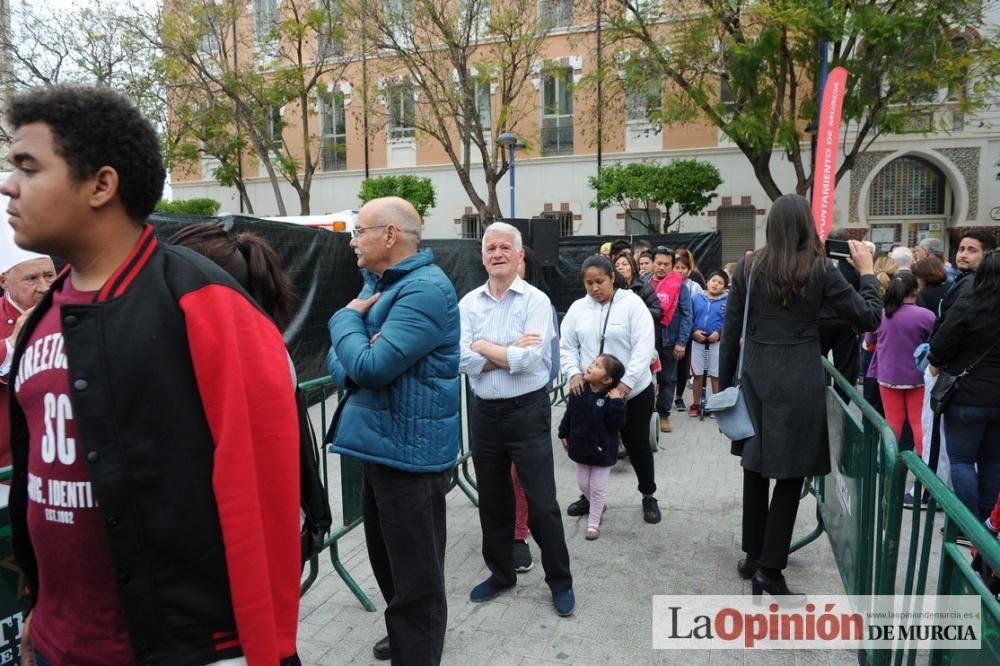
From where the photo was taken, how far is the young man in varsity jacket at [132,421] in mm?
1455

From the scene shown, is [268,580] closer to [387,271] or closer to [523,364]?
[387,271]

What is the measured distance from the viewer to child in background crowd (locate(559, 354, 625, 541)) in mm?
4711

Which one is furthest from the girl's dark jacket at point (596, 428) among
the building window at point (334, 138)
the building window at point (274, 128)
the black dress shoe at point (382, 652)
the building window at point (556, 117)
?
the building window at point (334, 138)

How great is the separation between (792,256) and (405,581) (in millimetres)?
2392

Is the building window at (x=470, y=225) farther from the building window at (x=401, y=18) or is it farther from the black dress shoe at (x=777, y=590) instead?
the black dress shoe at (x=777, y=590)

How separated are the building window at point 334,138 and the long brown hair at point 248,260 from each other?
27.5 meters

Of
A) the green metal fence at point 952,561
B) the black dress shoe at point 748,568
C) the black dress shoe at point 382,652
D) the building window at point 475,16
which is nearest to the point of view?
the green metal fence at point 952,561

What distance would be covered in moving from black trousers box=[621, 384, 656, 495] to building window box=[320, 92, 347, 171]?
83.8ft

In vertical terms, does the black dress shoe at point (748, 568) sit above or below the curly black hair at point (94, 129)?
below

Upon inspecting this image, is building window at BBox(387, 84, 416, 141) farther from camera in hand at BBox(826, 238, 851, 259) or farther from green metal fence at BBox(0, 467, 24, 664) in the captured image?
green metal fence at BBox(0, 467, 24, 664)

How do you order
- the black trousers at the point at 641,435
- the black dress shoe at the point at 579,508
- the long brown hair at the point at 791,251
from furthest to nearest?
the black dress shoe at the point at 579,508 < the black trousers at the point at 641,435 < the long brown hair at the point at 791,251

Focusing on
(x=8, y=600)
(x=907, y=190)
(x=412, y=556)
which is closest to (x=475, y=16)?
(x=907, y=190)

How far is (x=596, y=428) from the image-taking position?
4699 millimetres

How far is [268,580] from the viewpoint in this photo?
1.54 m
